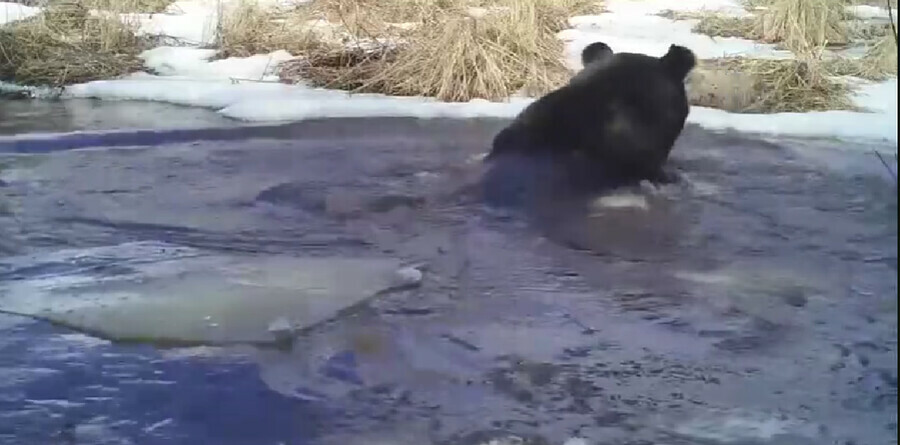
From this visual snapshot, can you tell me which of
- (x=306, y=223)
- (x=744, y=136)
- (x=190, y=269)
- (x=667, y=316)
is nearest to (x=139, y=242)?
(x=190, y=269)

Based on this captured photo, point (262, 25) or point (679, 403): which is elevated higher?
point (262, 25)

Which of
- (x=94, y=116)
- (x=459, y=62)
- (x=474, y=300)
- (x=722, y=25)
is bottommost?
(x=474, y=300)

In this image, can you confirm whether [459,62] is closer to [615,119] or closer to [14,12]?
[615,119]

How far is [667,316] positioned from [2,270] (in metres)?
1.41

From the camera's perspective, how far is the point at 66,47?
426 cm

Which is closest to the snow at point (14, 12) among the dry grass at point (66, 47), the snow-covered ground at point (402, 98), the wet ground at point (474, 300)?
the dry grass at point (66, 47)

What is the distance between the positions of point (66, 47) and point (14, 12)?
636 millimetres

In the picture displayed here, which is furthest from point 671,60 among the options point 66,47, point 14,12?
point 14,12

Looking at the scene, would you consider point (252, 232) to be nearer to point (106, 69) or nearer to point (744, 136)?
point (744, 136)

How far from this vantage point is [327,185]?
284cm

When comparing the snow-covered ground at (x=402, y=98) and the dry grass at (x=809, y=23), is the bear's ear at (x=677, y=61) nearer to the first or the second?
the snow-covered ground at (x=402, y=98)

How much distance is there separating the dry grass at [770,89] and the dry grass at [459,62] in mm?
543

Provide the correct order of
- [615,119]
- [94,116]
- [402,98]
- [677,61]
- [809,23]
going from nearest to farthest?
[615,119], [677,61], [94,116], [402,98], [809,23]

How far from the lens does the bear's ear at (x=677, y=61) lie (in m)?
2.97
